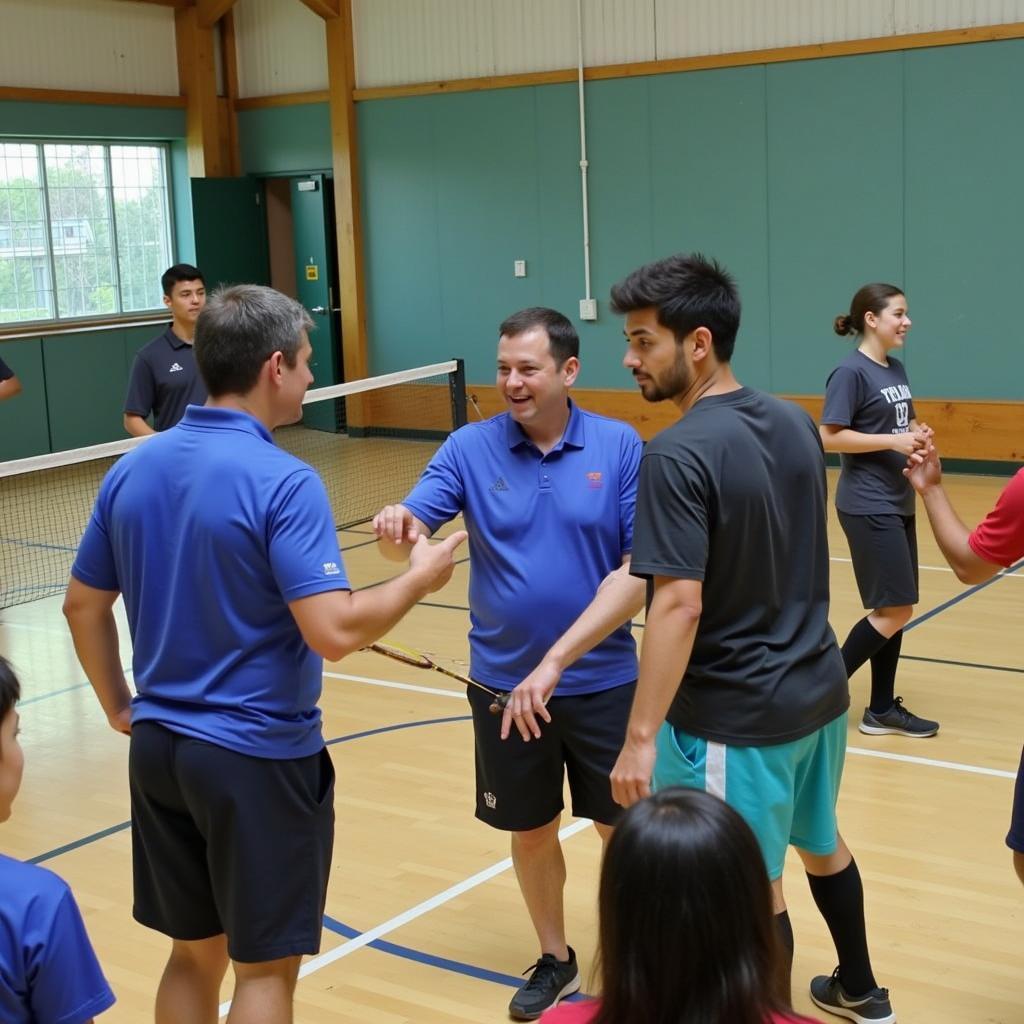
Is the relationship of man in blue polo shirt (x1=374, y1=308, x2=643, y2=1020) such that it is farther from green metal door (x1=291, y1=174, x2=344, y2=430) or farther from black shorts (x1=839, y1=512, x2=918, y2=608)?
green metal door (x1=291, y1=174, x2=344, y2=430)

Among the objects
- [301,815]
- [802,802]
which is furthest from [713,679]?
[301,815]

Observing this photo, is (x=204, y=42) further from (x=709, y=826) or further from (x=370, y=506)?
(x=709, y=826)

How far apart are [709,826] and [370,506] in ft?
35.2

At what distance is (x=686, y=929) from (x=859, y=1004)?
2.53 m

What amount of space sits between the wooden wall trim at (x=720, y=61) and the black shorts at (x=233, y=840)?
11226mm

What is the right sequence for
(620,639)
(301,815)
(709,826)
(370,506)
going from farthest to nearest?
(370,506) → (620,639) → (301,815) → (709,826)

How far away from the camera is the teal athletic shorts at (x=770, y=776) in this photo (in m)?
3.45

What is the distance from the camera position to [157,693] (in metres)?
3.22

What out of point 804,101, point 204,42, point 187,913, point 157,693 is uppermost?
point 204,42

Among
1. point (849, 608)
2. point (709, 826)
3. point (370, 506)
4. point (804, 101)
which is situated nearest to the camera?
point (709, 826)

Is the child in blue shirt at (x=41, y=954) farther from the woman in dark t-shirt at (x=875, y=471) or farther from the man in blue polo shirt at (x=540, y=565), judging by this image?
the woman in dark t-shirt at (x=875, y=471)

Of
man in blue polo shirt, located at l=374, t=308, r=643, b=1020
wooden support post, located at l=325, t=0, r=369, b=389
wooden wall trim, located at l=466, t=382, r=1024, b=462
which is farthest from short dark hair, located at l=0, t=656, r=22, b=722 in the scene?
wooden support post, located at l=325, t=0, r=369, b=389

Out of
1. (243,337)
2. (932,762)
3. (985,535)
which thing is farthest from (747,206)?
(243,337)

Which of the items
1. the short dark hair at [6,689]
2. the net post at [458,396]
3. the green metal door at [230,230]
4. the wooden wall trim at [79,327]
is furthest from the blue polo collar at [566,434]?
the green metal door at [230,230]
